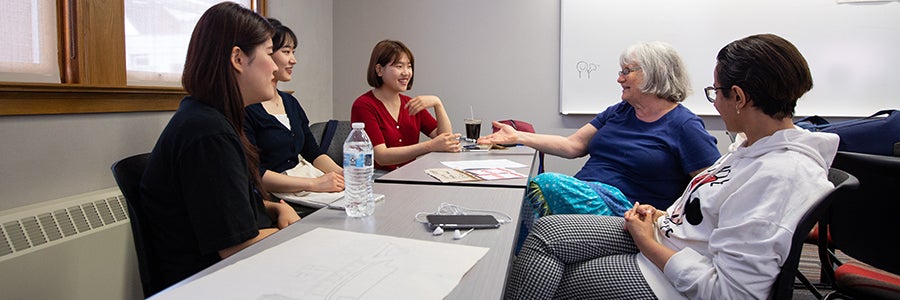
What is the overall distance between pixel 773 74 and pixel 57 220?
2321mm

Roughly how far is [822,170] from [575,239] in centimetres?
58

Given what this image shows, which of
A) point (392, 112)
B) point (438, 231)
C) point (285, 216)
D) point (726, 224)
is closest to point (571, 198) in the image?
point (726, 224)

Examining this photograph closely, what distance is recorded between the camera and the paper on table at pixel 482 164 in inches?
85.2

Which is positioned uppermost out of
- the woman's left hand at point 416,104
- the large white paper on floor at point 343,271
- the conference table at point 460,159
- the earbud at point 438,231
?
the woman's left hand at point 416,104

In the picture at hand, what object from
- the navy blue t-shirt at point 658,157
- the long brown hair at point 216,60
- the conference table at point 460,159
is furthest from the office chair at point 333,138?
the long brown hair at point 216,60

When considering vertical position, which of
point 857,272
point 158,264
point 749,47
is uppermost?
point 749,47

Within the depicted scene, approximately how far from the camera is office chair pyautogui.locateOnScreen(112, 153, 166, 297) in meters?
1.17

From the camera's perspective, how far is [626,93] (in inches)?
90.7

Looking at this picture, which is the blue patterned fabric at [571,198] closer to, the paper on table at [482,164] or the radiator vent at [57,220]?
the paper on table at [482,164]

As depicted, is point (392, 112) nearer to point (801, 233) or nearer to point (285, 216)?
point (285, 216)

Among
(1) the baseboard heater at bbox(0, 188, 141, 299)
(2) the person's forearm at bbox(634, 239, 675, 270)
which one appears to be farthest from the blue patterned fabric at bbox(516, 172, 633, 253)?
(1) the baseboard heater at bbox(0, 188, 141, 299)

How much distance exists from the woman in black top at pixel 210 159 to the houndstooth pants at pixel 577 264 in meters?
0.67

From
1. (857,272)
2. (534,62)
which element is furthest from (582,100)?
(857,272)

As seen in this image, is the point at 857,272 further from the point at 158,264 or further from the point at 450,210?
the point at 158,264
